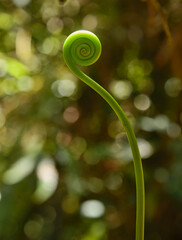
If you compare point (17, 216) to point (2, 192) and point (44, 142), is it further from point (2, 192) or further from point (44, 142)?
point (44, 142)

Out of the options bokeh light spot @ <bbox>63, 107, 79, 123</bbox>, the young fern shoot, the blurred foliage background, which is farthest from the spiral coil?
bokeh light spot @ <bbox>63, 107, 79, 123</bbox>

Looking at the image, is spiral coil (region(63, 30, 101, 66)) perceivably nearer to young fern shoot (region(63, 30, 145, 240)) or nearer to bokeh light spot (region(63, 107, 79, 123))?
young fern shoot (region(63, 30, 145, 240))

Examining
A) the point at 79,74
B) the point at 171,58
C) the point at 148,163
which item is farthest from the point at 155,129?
the point at 79,74

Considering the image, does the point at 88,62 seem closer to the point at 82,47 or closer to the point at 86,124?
the point at 82,47

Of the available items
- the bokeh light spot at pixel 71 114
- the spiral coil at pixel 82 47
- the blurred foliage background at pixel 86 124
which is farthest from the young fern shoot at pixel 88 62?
the bokeh light spot at pixel 71 114

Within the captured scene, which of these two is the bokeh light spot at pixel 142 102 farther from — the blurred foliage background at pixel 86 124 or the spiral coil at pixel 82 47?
the spiral coil at pixel 82 47

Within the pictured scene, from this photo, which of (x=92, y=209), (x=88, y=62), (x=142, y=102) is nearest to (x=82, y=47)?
(x=88, y=62)
